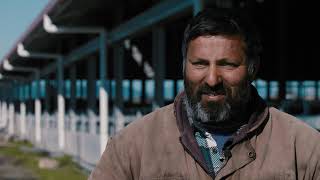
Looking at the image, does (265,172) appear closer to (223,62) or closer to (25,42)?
(223,62)

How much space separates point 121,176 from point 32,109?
28.2m

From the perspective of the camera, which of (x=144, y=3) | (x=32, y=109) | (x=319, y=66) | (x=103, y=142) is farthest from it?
(x=32, y=109)

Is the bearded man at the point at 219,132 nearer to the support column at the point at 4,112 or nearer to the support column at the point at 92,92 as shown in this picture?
the support column at the point at 92,92

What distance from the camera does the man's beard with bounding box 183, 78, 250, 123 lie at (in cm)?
163

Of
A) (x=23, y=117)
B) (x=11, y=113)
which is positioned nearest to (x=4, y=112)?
(x=11, y=113)

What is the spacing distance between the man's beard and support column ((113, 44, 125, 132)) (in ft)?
34.5

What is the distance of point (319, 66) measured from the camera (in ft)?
65.6

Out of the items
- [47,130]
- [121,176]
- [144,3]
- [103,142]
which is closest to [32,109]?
[47,130]

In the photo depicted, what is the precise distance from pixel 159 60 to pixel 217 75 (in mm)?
8033

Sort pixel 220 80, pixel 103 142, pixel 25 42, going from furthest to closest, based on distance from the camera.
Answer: pixel 25 42 < pixel 103 142 < pixel 220 80

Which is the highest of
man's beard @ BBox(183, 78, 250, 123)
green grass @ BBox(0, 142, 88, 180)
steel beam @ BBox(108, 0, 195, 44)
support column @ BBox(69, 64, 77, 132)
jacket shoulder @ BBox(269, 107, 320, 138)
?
steel beam @ BBox(108, 0, 195, 44)

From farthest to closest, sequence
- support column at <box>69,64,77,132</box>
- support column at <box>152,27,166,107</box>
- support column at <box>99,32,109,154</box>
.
→ 1. support column at <box>69,64,77,132</box>
2. support column at <box>99,32,109,154</box>
3. support column at <box>152,27,166,107</box>

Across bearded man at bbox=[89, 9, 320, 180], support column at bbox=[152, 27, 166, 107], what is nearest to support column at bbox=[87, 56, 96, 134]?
support column at bbox=[152, 27, 166, 107]

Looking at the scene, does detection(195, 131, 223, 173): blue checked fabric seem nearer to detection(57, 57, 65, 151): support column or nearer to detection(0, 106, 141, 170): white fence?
detection(0, 106, 141, 170): white fence
